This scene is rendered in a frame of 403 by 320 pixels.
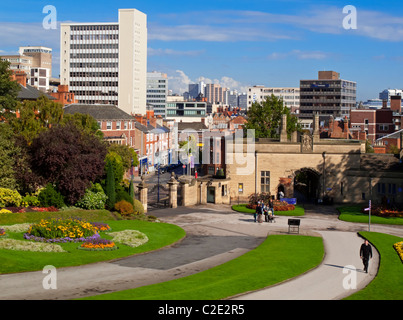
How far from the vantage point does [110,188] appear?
2158 inches

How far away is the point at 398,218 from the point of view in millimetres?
57875

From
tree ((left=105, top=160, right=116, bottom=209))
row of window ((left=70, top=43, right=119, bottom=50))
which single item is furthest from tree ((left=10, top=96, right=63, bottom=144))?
row of window ((left=70, top=43, right=119, bottom=50))

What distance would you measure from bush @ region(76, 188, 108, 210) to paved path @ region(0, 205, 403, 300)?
6547 millimetres

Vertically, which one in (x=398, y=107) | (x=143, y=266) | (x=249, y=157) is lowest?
(x=143, y=266)

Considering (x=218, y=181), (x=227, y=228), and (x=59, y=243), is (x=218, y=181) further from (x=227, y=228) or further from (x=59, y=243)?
(x=59, y=243)

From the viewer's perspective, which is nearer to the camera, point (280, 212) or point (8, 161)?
point (8, 161)

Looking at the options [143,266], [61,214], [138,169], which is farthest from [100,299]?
[138,169]

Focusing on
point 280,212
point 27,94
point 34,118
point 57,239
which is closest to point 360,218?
point 280,212

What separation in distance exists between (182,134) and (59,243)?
130 m

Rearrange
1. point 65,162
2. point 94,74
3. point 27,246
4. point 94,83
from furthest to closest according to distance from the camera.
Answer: point 94,83, point 94,74, point 65,162, point 27,246

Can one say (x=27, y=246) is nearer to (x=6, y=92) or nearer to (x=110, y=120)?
(x=6, y=92)

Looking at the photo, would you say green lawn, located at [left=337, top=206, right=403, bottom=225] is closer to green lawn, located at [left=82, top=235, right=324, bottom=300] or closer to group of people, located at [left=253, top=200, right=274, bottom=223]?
group of people, located at [left=253, top=200, right=274, bottom=223]

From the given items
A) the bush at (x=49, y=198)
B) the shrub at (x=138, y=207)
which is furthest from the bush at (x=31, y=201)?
the shrub at (x=138, y=207)

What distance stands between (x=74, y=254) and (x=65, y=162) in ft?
58.8
